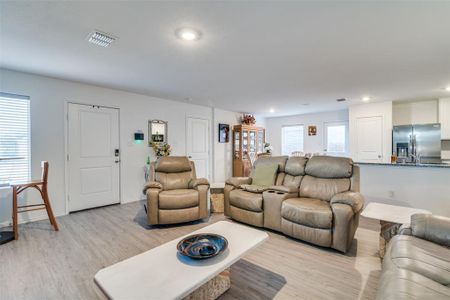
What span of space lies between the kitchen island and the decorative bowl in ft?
10.1

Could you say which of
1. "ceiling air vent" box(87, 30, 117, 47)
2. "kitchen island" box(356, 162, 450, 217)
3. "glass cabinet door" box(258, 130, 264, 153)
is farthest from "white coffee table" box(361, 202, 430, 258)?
"glass cabinet door" box(258, 130, 264, 153)

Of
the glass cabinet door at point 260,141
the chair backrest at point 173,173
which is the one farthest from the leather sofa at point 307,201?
the glass cabinet door at point 260,141

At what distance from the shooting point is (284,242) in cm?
264

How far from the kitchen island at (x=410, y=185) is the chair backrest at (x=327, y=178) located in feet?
3.30

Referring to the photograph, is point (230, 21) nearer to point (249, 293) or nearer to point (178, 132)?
point (249, 293)

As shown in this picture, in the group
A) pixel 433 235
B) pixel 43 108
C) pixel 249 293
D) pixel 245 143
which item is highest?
pixel 43 108

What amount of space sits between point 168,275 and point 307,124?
6.84 m

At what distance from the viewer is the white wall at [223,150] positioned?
6.38 metres

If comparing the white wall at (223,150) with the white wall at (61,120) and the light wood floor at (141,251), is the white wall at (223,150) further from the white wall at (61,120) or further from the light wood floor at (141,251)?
the light wood floor at (141,251)

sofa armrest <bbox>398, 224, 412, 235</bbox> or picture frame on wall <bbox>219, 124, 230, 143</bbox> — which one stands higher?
picture frame on wall <bbox>219, 124, 230, 143</bbox>

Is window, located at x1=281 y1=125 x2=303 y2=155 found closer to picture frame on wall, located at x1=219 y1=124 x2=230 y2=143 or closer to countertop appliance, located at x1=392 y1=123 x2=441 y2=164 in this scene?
picture frame on wall, located at x1=219 y1=124 x2=230 y2=143

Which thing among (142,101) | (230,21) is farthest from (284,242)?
(142,101)

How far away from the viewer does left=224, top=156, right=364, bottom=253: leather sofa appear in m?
2.37

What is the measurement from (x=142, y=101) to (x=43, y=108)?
1.74 meters
